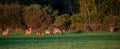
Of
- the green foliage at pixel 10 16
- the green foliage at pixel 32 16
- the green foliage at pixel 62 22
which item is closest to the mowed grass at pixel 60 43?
the green foliage at pixel 32 16

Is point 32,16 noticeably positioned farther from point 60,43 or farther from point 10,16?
point 60,43

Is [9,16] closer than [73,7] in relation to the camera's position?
Yes

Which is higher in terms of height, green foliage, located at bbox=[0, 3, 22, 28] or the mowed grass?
green foliage, located at bbox=[0, 3, 22, 28]

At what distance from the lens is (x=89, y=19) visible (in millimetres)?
51062

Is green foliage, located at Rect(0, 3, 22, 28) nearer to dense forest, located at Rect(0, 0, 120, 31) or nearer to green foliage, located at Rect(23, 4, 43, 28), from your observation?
dense forest, located at Rect(0, 0, 120, 31)

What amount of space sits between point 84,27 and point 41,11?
183 inches

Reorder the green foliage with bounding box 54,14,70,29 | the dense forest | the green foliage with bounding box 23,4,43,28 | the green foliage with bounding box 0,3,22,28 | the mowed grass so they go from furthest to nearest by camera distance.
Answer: the green foliage with bounding box 54,14,70,29 → the green foliage with bounding box 0,3,22,28 → the dense forest → the green foliage with bounding box 23,4,43,28 → the mowed grass

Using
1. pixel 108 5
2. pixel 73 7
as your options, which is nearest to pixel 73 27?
pixel 108 5

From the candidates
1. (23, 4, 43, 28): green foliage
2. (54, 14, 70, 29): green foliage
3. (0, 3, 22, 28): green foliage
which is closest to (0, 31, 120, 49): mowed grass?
(23, 4, 43, 28): green foliage

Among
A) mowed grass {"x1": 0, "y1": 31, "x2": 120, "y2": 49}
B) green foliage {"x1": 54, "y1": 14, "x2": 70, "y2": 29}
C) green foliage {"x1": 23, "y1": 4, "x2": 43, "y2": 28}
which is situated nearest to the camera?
mowed grass {"x1": 0, "y1": 31, "x2": 120, "y2": 49}

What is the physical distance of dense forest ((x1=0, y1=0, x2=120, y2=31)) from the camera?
4850 cm

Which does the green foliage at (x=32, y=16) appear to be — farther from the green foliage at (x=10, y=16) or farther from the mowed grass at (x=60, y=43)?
the mowed grass at (x=60, y=43)

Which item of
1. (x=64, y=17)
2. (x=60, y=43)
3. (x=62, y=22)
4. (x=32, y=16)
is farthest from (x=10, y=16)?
(x=60, y=43)

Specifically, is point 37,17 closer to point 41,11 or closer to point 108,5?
point 41,11
